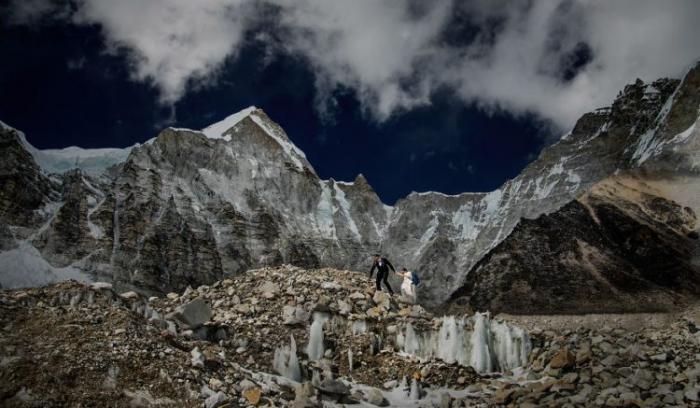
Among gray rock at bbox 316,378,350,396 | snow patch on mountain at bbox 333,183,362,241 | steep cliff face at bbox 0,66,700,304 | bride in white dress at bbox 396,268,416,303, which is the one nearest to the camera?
gray rock at bbox 316,378,350,396

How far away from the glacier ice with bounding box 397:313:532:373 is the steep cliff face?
46186mm

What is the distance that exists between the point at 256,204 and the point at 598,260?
10802 centimetres

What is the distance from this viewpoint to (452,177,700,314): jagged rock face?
4097 cm

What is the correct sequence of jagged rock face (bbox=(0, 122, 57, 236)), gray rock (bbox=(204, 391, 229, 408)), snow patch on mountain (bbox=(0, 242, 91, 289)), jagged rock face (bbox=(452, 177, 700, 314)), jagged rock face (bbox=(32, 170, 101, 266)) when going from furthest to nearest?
1. jagged rock face (bbox=(32, 170, 101, 266))
2. jagged rock face (bbox=(0, 122, 57, 236))
3. snow patch on mountain (bbox=(0, 242, 91, 289))
4. jagged rock face (bbox=(452, 177, 700, 314))
5. gray rock (bbox=(204, 391, 229, 408))

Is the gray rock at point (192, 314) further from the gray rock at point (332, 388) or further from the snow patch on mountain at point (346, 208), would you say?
the snow patch on mountain at point (346, 208)

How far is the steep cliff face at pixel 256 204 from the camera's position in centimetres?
10850

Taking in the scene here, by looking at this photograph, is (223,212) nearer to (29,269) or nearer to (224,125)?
(224,125)

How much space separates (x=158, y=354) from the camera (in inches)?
546

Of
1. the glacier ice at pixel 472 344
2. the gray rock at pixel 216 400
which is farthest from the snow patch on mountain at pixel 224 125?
the gray rock at pixel 216 400

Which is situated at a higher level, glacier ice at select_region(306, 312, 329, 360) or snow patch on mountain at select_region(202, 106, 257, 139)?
snow patch on mountain at select_region(202, 106, 257, 139)

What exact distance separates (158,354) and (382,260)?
12.2 metres

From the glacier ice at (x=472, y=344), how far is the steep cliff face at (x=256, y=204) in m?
46.2

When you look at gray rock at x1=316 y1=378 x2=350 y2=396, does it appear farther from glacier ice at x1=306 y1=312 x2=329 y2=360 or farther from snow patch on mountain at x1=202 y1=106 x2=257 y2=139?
snow patch on mountain at x1=202 y1=106 x2=257 y2=139

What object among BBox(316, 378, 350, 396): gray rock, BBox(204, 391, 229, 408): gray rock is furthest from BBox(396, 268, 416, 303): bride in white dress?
BBox(204, 391, 229, 408): gray rock
